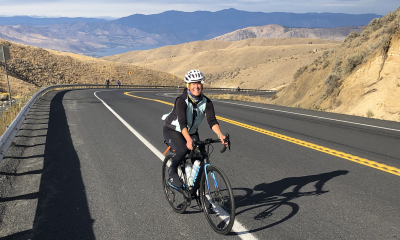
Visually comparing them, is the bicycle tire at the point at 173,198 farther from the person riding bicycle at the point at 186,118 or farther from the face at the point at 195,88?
the face at the point at 195,88

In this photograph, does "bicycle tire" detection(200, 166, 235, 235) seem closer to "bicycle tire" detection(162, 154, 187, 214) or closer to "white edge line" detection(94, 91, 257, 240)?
"white edge line" detection(94, 91, 257, 240)

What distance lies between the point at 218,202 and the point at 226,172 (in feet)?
7.39

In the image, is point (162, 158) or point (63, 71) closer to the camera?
point (162, 158)

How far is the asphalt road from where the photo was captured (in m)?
4.17

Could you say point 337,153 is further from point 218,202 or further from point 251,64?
point 251,64

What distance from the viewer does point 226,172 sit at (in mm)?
6414

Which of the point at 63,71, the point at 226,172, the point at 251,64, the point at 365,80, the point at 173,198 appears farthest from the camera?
the point at 251,64

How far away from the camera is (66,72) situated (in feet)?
247

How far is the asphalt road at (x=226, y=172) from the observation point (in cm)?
417

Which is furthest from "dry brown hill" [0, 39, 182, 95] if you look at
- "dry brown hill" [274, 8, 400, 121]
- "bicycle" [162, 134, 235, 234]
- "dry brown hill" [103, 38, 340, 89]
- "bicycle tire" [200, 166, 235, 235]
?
"bicycle tire" [200, 166, 235, 235]

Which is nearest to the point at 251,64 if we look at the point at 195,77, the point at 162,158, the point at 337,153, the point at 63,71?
the point at 63,71

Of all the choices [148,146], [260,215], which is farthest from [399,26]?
[260,215]

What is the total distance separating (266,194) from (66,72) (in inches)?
3042

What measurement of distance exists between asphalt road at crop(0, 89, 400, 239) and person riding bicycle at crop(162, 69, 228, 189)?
2.91 feet
